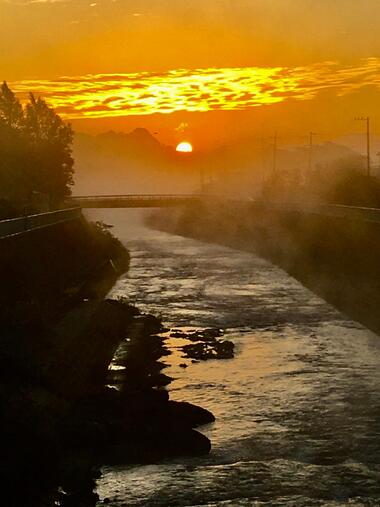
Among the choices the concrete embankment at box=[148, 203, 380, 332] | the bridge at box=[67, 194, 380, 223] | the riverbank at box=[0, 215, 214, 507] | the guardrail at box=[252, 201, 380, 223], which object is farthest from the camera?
the bridge at box=[67, 194, 380, 223]

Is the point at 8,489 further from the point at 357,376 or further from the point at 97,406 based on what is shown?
the point at 357,376

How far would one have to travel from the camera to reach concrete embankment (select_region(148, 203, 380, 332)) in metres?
56.3

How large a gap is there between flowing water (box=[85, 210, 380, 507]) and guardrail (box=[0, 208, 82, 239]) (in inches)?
334

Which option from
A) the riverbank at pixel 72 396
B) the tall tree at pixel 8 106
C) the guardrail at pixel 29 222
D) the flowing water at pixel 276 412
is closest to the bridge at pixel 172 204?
the guardrail at pixel 29 222

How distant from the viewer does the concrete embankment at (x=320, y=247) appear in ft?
185

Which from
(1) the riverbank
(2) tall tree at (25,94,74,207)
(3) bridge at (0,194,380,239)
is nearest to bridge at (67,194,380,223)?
(3) bridge at (0,194,380,239)

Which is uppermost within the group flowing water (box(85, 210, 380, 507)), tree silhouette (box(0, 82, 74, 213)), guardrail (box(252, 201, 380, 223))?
tree silhouette (box(0, 82, 74, 213))

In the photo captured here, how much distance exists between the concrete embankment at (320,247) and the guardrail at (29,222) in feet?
64.5

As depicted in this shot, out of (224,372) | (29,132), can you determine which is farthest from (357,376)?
(29,132)

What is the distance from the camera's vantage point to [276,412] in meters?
27.2

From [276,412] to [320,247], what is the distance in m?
51.6

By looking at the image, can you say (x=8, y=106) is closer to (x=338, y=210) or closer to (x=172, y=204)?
(x=172, y=204)

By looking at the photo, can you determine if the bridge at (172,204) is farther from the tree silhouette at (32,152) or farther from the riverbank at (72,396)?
the tree silhouette at (32,152)

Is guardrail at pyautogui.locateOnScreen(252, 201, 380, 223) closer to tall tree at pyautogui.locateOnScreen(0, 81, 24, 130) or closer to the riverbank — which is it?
the riverbank
